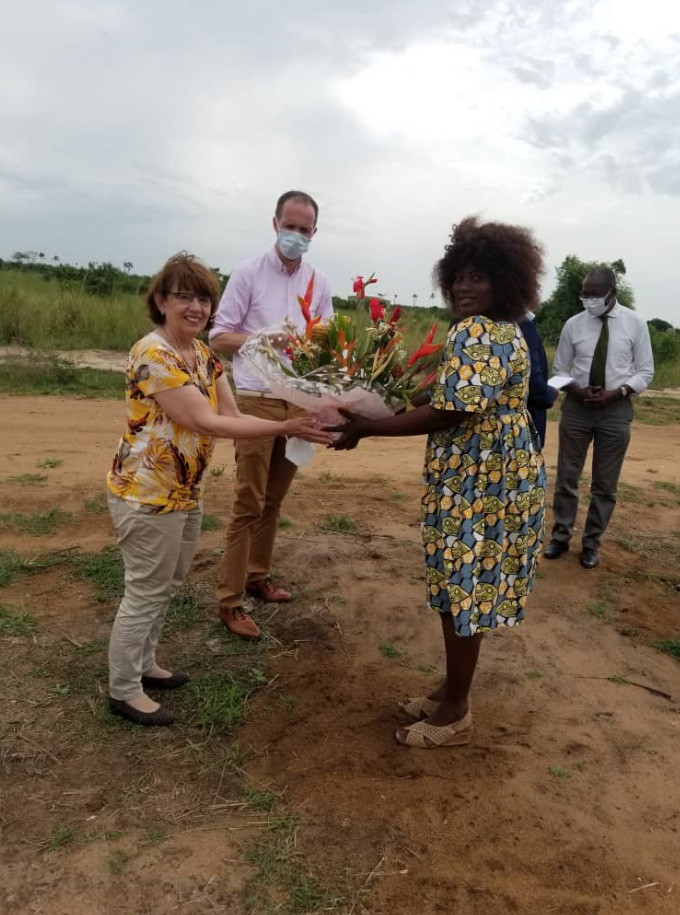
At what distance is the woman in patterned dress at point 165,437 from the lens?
91.8 inches

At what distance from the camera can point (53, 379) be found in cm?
1005

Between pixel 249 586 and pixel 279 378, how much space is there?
5.46 feet

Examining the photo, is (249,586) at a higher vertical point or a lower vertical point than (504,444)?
lower

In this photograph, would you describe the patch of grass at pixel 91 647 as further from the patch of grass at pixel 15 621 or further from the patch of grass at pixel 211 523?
the patch of grass at pixel 211 523

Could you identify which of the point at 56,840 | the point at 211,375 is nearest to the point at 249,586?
the point at 211,375

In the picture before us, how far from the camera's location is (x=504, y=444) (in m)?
2.34

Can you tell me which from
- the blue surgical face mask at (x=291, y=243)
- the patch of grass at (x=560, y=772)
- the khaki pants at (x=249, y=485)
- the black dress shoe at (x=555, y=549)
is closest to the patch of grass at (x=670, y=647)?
the black dress shoe at (x=555, y=549)

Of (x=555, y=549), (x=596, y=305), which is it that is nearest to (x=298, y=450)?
(x=555, y=549)

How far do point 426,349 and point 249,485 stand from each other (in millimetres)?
1264

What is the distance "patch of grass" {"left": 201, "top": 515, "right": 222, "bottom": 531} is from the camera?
4766mm

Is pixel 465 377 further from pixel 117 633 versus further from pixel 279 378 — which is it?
pixel 117 633

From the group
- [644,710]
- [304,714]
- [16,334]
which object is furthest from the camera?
[16,334]

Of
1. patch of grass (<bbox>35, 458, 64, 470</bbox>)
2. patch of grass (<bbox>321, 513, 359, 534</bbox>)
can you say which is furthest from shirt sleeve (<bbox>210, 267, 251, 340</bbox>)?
patch of grass (<bbox>35, 458, 64, 470</bbox>)

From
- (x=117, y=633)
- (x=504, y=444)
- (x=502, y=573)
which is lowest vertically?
(x=117, y=633)
